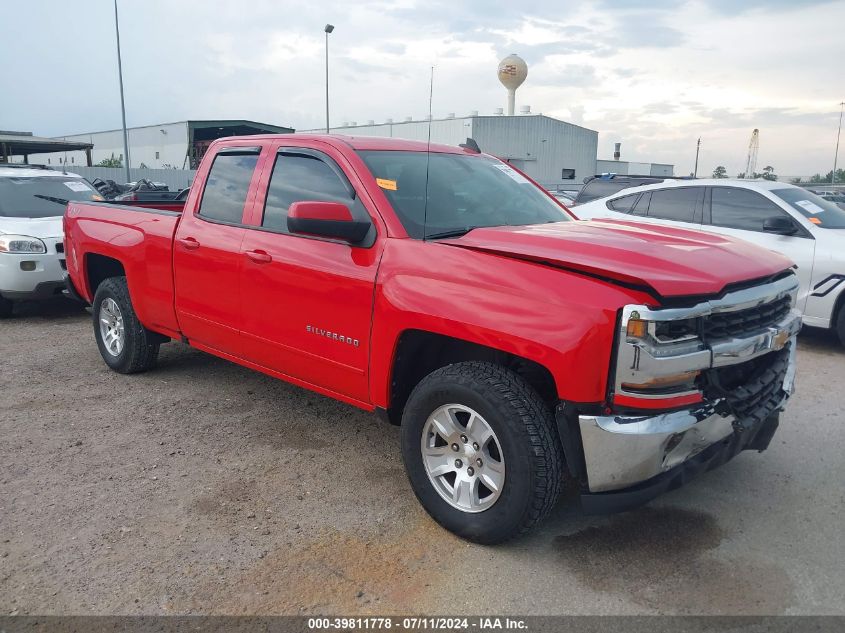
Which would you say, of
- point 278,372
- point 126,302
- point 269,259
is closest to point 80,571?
point 278,372

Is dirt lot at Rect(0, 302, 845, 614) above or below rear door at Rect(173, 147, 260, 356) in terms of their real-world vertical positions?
below

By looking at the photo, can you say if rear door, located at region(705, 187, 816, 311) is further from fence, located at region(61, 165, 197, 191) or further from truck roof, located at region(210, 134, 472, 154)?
fence, located at region(61, 165, 197, 191)

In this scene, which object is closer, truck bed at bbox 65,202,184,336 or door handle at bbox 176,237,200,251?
door handle at bbox 176,237,200,251

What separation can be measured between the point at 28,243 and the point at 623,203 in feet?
22.9

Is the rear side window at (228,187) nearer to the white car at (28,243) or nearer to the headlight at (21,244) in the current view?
the white car at (28,243)

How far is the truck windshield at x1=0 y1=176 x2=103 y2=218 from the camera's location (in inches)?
329

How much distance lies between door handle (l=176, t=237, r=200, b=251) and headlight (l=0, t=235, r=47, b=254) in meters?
3.96

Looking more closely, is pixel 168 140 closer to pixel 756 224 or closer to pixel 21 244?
pixel 21 244

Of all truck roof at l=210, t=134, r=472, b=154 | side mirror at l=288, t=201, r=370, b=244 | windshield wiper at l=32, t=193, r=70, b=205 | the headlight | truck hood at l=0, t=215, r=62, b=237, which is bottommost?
the headlight

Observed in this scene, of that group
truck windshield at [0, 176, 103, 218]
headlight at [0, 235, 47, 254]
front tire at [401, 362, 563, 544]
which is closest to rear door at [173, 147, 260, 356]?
front tire at [401, 362, 563, 544]

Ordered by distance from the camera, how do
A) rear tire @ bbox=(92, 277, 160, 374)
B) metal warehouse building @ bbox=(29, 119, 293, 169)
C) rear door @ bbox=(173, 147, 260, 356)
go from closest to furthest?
rear door @ bbox=(173, 147, 260, 356)
rear tire @ bbox=(92, 277, 160, 374)
metal warehouse building @ bbox=(29, 119, 293, 169)

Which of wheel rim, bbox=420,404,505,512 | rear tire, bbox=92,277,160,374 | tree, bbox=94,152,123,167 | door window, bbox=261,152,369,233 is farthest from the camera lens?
tree, bbox=94,152,123,167

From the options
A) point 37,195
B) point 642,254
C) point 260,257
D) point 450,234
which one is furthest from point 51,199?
point 642,254

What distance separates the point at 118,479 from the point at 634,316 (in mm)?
2927
